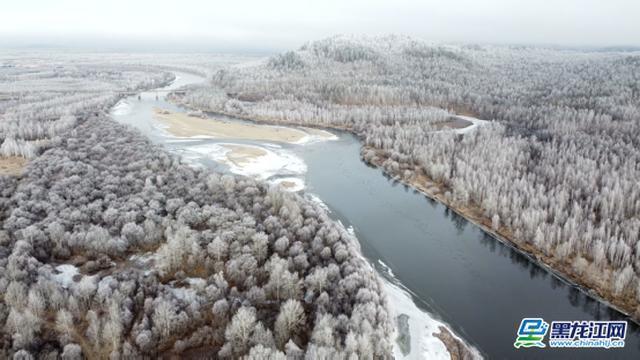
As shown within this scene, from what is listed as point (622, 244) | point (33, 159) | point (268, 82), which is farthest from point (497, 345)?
point (268, 82)

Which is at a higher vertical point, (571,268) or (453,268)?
(571,268)

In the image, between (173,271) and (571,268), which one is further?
(571,268)

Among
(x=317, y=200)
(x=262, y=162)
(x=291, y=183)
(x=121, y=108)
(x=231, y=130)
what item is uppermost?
(x=121, y=108)

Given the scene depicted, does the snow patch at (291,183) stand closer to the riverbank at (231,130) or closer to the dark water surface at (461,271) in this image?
the dark water surface at (461,271)

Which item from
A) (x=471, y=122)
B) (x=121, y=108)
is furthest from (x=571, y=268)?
(x=121, y=108)

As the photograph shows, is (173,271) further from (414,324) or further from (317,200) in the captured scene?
(317,200)

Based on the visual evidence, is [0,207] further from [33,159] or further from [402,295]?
[402,295]
